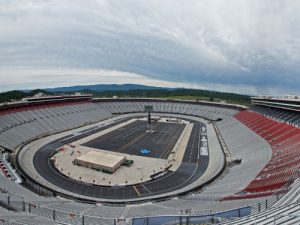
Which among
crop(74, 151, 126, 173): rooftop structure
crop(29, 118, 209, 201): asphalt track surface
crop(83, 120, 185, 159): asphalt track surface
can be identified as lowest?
crop(29, 118, 209, 201): asphalt track surface

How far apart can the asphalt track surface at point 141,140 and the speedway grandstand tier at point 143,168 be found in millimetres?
232

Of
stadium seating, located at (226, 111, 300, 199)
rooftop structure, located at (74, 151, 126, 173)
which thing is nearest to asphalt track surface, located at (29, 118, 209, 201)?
rooftop structure, located at (74, 151, 126, 173)

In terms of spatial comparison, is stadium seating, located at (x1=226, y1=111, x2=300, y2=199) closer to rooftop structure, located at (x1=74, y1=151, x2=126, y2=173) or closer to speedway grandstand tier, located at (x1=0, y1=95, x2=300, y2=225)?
speedway grandstand tier, located at (x1=0, y1=95, x2=300, y2=225)

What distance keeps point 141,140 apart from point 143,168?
774 inches

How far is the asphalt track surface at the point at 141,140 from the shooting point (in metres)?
50.3

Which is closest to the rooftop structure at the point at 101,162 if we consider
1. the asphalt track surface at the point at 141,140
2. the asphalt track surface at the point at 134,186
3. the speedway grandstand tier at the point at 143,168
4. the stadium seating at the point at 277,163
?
the speedway grandstand tier at the point at 143,168

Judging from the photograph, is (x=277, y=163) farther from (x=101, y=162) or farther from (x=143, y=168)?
(x=101, y=162)

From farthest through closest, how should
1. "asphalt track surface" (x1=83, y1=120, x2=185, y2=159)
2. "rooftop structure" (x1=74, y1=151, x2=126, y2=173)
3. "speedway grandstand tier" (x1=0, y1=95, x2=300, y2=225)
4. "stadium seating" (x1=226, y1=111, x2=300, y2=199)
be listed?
"asphalt track surface" (x1=83, y1=120, x2=185, y2=159), "rooftop structure" (x1=74, y1=151, x2=126, y2=173), "stadium seating" (x1=226, y1=111, x2=300, y2=199), "speedway grandstand tier" (x1=0, y1=95, x2=300, y2=225)

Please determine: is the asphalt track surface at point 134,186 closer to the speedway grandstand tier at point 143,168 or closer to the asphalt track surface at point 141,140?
the speedway grandstand tier at point 143,168

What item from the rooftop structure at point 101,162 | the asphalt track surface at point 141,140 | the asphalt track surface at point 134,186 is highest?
the asphalt track surface at point 141,140

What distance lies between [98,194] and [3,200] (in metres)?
13.3

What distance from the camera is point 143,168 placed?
131ft

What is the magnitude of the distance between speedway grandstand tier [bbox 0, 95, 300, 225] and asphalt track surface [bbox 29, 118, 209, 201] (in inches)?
5.5

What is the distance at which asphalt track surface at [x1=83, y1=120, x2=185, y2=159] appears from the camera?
5028 cm
